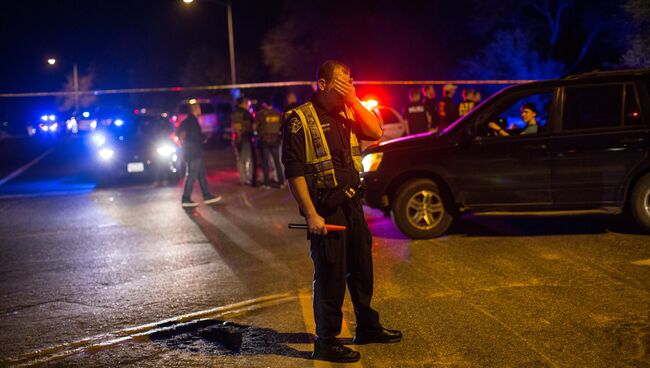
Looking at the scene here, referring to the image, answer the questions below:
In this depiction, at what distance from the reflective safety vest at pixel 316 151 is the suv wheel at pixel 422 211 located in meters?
4.23

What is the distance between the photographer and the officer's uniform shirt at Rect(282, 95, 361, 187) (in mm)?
4699

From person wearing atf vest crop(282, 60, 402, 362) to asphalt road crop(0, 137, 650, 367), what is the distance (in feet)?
1.13

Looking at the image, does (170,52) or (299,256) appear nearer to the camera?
(299,256)

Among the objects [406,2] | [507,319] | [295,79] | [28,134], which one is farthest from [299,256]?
[28,134]

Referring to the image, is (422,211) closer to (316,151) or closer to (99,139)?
(316,151)

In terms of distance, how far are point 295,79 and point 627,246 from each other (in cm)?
3562

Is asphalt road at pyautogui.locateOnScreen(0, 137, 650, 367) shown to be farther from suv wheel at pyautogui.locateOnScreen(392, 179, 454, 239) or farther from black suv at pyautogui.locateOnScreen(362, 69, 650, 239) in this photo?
black suv at pyautogui.locateOnScreen(362, 69, 650, 239)

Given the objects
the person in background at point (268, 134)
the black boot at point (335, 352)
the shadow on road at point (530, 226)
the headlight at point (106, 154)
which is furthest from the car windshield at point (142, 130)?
the black boot at point (335, 352)

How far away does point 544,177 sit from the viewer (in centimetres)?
843

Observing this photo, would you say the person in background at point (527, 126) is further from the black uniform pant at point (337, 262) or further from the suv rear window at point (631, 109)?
the black uniform pant at point (337, 262)

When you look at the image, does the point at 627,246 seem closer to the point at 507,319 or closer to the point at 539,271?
the point at 539,271

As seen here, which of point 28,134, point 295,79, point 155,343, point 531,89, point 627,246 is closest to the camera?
point 155,343

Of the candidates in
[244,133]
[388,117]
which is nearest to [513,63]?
[388,117]

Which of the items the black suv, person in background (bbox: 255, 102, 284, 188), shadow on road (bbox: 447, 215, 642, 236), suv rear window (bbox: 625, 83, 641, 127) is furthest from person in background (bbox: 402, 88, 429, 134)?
suv rear window (bbox: 625, 83, 641, 127)
